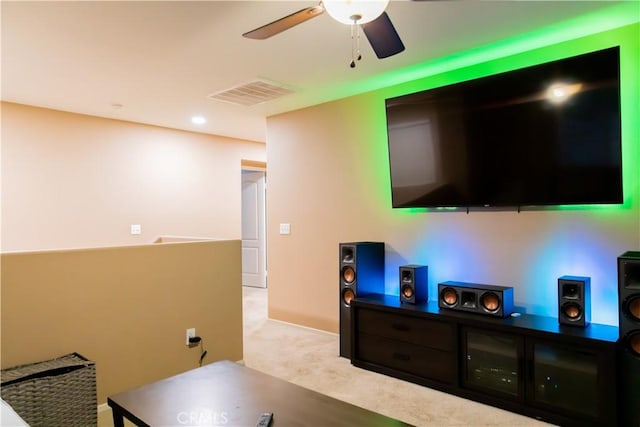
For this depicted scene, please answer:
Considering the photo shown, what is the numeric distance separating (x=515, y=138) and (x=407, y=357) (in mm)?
1837

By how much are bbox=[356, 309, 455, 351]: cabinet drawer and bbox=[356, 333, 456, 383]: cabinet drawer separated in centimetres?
4

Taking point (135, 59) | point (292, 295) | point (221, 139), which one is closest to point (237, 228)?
point (221, 139)

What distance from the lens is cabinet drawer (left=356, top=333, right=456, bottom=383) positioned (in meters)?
3.04

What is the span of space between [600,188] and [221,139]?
488 centimetres

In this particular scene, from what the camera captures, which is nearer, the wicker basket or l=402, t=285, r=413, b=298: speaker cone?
the wicker basket

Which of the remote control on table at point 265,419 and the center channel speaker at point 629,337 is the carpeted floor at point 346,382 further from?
the remote control on table at point 265,419

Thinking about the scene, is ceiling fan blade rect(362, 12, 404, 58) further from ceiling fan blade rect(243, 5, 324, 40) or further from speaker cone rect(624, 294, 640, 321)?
speaker cone rect(624, 294, 640, 321)

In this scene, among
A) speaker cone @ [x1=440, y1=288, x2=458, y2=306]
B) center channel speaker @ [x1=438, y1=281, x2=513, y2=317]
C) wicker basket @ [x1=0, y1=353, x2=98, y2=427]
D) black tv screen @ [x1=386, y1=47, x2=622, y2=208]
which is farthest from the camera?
speaker cone @ [x1=440, y1=288, x2=458, y2=306]

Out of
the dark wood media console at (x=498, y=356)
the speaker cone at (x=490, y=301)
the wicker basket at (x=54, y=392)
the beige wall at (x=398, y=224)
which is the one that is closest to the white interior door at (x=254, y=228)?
the beige wall at (x=398, y=224)

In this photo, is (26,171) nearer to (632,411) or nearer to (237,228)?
(237,228)

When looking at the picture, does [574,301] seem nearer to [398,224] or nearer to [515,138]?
[515,138]

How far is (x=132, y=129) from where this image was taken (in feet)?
16.9

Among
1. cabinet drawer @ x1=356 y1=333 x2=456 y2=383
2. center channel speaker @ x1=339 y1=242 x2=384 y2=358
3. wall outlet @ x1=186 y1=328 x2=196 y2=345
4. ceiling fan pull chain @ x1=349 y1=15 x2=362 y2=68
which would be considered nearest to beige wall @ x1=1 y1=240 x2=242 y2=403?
wall outlet @ x1=186 y1=328 x2=196 y2=345

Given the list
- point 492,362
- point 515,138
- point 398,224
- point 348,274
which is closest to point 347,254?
point 348,274
